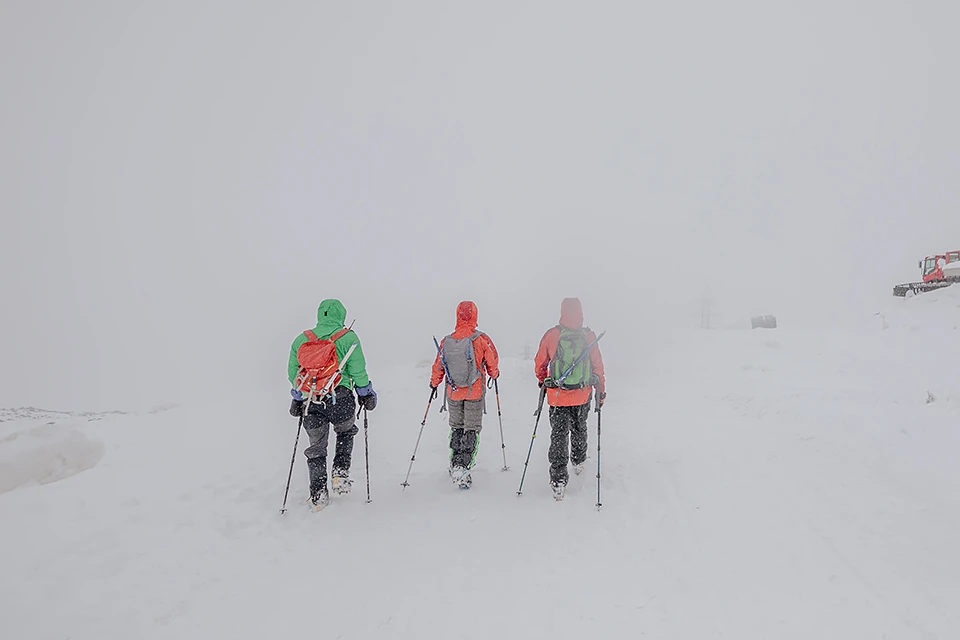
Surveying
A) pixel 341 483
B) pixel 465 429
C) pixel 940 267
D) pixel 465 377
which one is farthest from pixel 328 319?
pixel 940 267

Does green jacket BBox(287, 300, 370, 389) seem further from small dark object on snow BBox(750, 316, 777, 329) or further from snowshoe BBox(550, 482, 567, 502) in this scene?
small dark object on snow BBox(750, 316, 777, 329)

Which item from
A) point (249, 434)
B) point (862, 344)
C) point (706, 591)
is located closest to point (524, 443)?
point (706, 591)

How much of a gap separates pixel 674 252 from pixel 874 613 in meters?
143

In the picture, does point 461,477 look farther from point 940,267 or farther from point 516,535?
point 940,267

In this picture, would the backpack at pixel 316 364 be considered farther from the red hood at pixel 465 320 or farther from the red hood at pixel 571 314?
the red hood at pixel 571 314

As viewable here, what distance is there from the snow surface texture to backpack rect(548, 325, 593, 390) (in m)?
1.85

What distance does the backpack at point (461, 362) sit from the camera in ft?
25.6

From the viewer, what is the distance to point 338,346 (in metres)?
7.20

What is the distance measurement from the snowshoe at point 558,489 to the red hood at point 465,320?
287cm

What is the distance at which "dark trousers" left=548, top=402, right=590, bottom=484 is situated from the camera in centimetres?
751

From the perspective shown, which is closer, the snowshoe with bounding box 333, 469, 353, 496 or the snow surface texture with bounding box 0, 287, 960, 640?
the snow surface texture with bounding box 0, 287, 960, 640

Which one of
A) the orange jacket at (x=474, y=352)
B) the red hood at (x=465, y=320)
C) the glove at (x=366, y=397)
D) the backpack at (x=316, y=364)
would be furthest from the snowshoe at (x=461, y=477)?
the backpack at (x=316, y=364)

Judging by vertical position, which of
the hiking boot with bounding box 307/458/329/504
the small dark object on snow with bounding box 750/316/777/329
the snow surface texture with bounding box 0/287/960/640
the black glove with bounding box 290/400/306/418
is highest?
the black glove with bounding box 290/400/306/418

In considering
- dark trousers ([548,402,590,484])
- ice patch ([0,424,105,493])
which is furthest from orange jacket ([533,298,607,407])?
ice patch ([0,424,105,493])
